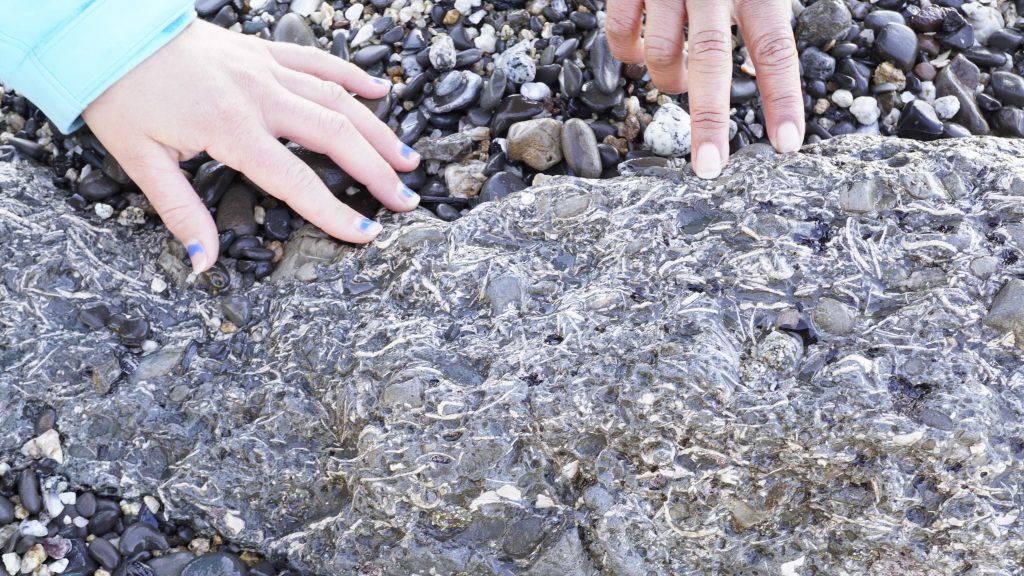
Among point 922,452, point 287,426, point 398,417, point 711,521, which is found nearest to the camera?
point 922,452

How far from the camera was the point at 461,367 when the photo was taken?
1.64 m

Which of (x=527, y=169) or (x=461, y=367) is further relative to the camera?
(x=527, y=169)

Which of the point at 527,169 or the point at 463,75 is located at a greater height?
the point at 463,75

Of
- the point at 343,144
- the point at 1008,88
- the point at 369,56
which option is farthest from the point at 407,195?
the point at 1008,88

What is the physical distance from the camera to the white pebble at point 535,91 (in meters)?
2.43

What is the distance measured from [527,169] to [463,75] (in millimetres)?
395

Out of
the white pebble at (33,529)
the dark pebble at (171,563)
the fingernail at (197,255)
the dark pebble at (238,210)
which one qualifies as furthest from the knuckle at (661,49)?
the white pebble at (33,529)

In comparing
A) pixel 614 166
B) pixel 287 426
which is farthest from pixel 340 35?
pixel 287 426

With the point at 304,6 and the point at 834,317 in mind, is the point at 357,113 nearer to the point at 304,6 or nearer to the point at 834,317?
the point at 304,6

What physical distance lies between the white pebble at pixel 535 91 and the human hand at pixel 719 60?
0.37 meters

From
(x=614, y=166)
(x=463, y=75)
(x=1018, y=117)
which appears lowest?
(x=1018, y=117)

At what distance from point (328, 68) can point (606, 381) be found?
1434 mm

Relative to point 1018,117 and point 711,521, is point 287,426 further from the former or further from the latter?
point 1018,117

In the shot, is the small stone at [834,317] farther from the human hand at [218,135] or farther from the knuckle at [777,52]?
the human hand at [218,135]
